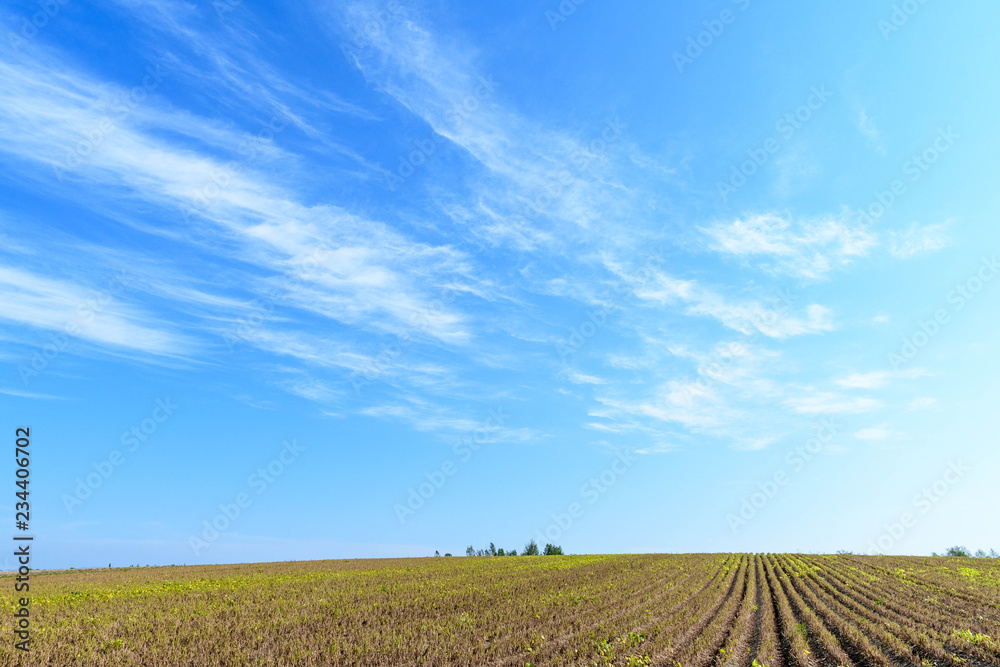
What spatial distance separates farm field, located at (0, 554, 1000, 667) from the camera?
1669cm

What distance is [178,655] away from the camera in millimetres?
16500

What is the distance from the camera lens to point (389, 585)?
3384 cm

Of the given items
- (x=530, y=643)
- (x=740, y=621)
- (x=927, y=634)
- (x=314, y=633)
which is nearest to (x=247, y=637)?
(x=314, y=633)

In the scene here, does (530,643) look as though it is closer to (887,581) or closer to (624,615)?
(624,615)

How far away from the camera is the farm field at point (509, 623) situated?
16.7m

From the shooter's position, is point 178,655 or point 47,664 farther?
point 178,655

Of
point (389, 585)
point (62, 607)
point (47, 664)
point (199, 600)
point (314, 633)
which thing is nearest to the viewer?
point (47, 664)

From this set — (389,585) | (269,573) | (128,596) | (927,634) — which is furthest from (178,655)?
(269,573)

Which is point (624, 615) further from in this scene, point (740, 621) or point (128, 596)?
point (128, 596)

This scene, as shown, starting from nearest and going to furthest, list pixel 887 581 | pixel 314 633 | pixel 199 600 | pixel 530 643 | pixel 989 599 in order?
pixel 530 643, pixel 314 633, pixel 199 600, pixel 989 599, pixel 887 581

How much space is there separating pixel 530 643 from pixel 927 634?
47.3 ft

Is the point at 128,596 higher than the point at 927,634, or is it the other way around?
the point at 128,596

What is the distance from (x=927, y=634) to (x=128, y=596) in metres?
34.7

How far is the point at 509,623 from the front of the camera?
2108 centimetres
